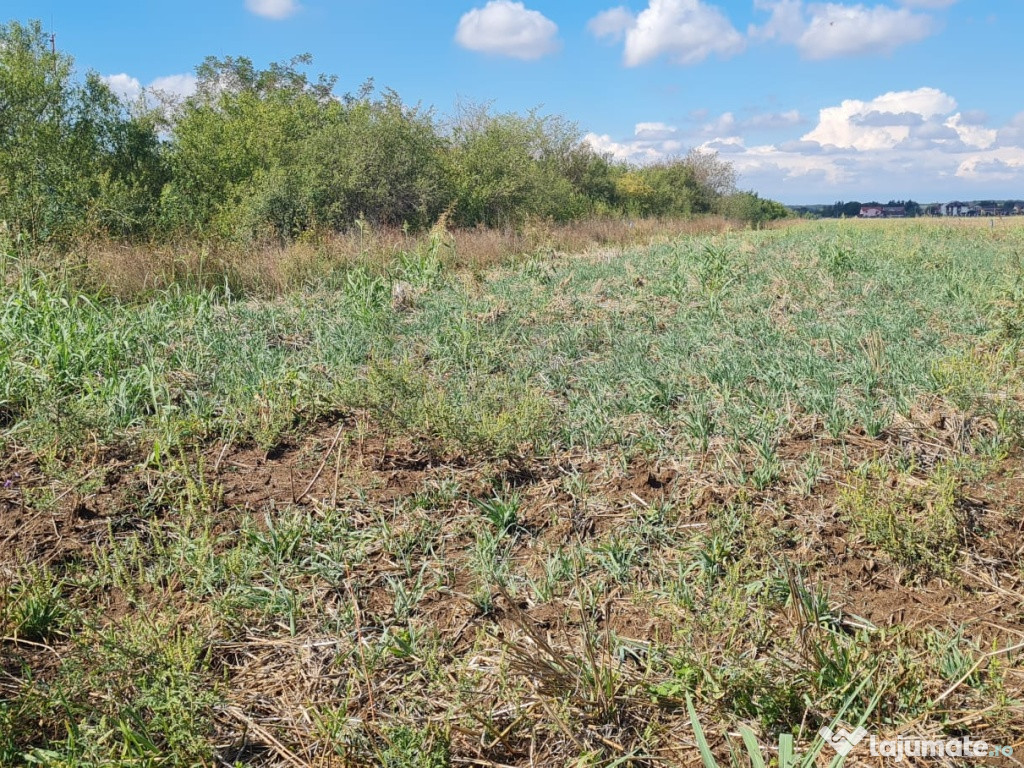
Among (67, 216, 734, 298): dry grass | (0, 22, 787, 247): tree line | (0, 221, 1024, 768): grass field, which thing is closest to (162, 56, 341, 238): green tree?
(0, 22, 787, 247): tree line

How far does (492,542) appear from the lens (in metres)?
2.87

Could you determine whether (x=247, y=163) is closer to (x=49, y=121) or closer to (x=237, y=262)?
(x=49, y=121)

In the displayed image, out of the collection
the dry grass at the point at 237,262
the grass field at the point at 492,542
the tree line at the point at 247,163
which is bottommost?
the grass field at the point at 492,542

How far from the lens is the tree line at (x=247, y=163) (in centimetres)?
1487

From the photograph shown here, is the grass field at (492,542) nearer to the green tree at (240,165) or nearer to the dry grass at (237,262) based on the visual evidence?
the dry grass at (237,262)

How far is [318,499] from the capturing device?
3.22 meters

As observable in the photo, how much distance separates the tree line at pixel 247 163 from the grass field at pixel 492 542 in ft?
20.9

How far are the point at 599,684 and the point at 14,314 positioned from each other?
15.1ft

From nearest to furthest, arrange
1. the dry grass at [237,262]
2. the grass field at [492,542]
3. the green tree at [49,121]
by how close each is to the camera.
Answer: the grass field at [492,542] → the dry grass at [237,262] → the green tree at [49,121]

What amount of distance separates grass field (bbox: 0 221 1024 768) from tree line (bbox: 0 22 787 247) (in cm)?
636

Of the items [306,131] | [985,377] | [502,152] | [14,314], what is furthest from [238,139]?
[985,377]

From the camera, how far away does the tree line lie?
14867mm

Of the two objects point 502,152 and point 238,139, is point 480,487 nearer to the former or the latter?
point 238,139

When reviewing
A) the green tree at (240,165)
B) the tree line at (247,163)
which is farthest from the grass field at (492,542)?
the green tree at (240,165)
